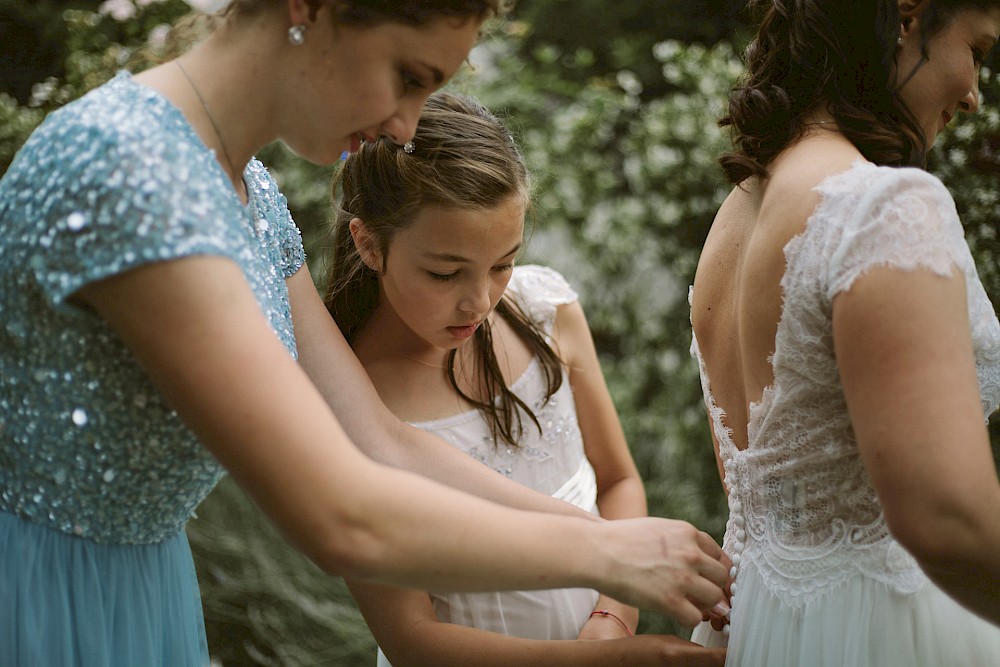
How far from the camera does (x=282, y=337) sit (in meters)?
1.68

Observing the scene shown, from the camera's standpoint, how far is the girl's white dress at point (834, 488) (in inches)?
58.4

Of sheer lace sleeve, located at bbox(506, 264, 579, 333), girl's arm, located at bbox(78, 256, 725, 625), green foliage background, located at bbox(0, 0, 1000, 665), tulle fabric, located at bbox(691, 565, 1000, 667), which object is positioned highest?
girl's arm, located at bbox(78, 256, 725, 625)

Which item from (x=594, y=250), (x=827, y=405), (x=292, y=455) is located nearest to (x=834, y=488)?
(x=827, y=405)

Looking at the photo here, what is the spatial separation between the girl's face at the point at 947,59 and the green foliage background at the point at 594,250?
2.05 metres

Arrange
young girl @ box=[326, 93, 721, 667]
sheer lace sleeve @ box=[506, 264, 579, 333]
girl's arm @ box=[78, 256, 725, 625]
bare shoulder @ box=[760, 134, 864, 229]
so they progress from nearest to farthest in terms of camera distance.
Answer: girl's arm @ box=[78, 256, 725, 625]
bare shoulder @ box=[760, 134, 864, 229]
young girl @ box=[326, 93, 721, 667]
sheer lace sleeve @ box=[506, 264, 579, 333]

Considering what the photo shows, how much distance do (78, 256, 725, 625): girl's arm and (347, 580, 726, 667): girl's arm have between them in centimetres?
63

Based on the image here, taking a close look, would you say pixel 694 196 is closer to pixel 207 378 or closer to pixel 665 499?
pixel 665 499

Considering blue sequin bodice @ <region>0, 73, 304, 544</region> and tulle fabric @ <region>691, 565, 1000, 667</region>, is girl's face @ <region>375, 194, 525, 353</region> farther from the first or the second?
tulle fabric @ <region>691, 565, 1000, 667</region>

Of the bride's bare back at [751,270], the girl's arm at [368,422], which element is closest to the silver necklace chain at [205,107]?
the girl's arm at [368,422]

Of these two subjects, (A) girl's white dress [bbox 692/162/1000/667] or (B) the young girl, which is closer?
(A) girl's white dress [bbox 692/162/1000/667]

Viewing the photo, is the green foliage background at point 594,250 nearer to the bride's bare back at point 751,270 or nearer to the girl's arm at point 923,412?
the bride's bare back at point 751,270

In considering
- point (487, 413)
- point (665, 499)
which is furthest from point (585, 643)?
point (665, 499)

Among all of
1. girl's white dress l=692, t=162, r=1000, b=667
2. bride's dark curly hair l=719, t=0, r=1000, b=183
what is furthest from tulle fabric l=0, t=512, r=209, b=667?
bride's dark curly hair l=719, t=0, r=1000, b=183

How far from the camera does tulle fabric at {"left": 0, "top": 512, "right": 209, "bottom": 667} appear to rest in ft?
5.08
